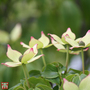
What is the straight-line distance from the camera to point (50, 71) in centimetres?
27

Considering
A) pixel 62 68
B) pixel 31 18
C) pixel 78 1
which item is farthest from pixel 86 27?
pixel 62 68

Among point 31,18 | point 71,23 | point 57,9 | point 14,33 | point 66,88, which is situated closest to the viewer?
point 66,88

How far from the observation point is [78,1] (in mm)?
985

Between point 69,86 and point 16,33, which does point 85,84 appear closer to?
point 69,86

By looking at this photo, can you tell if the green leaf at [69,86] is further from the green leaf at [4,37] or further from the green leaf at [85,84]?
the green leaf at [4,37]

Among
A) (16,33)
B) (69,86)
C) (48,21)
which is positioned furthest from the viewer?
(48,21)

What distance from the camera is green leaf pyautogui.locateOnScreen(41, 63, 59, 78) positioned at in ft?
0.87

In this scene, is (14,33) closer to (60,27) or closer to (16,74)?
(16,74)

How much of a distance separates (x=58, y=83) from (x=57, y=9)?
70 centimetres

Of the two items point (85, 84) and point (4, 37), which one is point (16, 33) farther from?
point (85, 84)

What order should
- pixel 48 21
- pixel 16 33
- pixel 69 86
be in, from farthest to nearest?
pixel 48 21, pixel 16 33, pixel 69 86

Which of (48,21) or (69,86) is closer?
(69,86)

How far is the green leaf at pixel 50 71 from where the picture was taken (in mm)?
265

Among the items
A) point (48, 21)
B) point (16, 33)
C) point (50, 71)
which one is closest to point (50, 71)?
point (50, 71)
